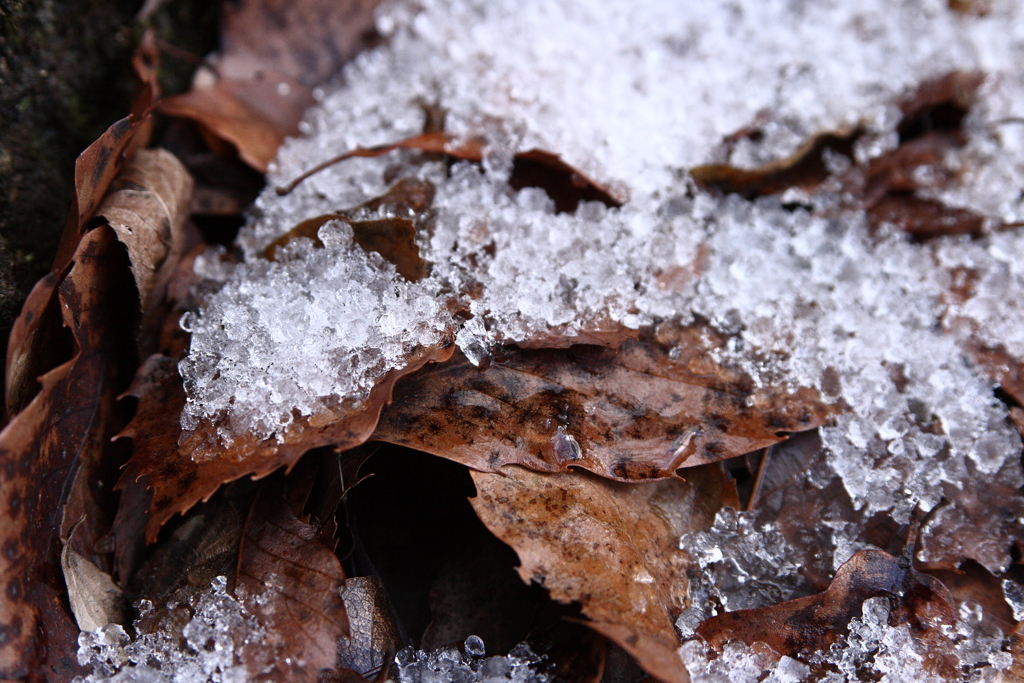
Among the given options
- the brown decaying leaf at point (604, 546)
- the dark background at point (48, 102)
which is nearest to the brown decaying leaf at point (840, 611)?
the brown decaying leaf at point (604, 546)

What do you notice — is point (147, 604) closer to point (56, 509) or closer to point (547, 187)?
point (56, 509)

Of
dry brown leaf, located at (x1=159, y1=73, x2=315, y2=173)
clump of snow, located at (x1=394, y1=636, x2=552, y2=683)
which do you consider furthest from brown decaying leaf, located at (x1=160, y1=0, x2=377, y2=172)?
clump of snow, located at (x1=394, y1=636, x2=552, y2=683)

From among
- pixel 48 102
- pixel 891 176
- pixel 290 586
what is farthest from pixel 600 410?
pixel 48 102

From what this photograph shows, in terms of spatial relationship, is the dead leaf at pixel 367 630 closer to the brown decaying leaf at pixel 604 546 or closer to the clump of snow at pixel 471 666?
the clump of snow at pixel 471 666

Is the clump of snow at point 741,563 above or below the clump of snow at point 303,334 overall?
below

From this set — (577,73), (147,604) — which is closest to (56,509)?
(147,604)

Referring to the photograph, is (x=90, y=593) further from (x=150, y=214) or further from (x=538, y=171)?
(x=538, y=171)
